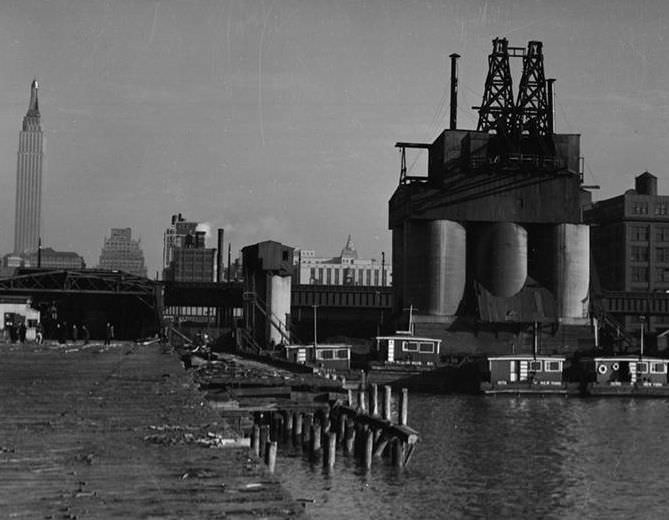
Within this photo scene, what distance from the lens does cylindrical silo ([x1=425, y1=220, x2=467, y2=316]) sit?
118 m

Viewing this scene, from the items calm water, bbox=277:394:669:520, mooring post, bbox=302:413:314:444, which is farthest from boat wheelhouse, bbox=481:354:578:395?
mooring post, bbox=302:413:314:444

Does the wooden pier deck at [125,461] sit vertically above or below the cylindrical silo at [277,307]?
below

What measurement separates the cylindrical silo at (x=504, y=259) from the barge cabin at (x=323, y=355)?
2299cm

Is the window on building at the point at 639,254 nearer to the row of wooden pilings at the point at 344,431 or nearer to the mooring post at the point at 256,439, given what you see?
the row of wooden pilings at the point at 344,431

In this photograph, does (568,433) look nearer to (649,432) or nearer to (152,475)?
(649,432)

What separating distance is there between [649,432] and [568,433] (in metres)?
5.52

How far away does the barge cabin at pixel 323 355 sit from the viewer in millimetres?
103062

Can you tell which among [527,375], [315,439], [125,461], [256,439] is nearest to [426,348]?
[527,375]

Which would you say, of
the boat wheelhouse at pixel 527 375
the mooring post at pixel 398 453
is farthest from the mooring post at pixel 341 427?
the boat wheelhouse at pixel 527 375

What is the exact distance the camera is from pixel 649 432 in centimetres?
6234

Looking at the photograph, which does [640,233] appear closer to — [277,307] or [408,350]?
[277,307]

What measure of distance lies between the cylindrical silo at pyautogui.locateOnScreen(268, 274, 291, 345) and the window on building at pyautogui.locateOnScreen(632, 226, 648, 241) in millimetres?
92601

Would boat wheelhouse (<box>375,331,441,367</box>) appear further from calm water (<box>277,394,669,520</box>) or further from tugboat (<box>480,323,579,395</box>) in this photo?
calm water (<box>277,394,669,520</box>)

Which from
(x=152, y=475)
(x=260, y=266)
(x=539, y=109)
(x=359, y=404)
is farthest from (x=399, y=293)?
(x=152, y=475)
